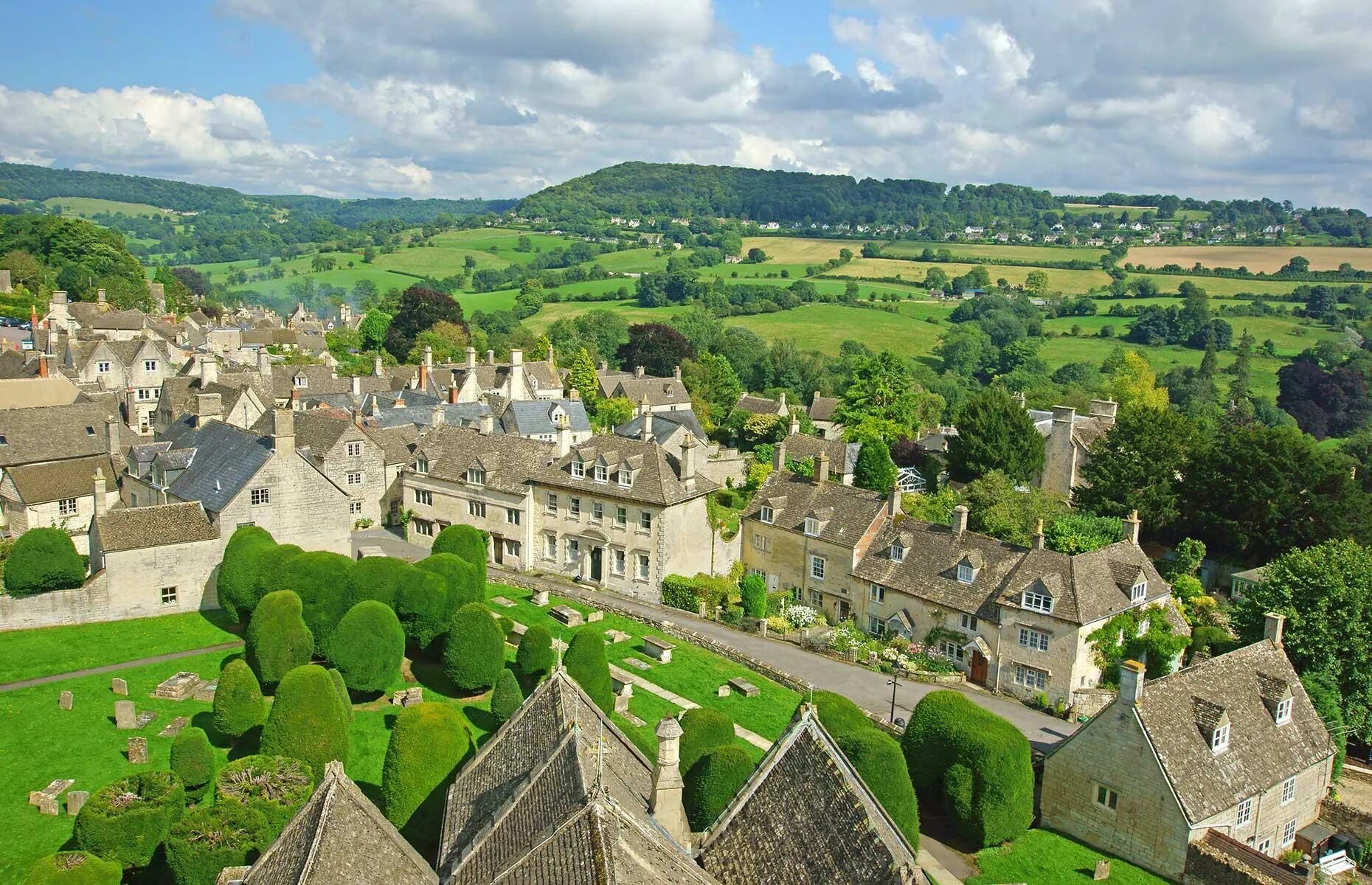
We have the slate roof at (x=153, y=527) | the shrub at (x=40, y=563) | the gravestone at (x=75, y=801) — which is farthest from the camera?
the slate roof at (x=153, y=527)

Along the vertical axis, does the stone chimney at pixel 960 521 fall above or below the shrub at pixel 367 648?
above

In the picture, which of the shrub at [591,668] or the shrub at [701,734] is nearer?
the shrub at [701,734]

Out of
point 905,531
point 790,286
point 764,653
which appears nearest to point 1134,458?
point 905,531

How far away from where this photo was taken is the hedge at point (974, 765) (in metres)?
32.5

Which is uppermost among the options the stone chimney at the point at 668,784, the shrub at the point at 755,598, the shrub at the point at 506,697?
the stone chimney at the point at 668,784

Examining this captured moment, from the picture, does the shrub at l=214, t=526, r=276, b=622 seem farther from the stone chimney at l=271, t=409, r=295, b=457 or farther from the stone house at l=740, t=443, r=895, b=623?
the stone house at l=740, t=443, r=895, b=623

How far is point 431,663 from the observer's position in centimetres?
4353

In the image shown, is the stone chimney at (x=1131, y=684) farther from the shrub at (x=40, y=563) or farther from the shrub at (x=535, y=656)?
the shrub at (x=40, y=563)

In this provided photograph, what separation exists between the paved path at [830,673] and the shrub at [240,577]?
38.4ft

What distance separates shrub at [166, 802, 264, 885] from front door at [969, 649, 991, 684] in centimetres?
3424

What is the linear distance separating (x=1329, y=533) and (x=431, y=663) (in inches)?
1926

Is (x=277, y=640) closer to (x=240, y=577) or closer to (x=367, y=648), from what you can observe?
(x=367, y=648)

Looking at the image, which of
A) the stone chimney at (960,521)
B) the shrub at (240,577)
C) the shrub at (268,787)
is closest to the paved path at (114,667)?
the shrub at (240,577)

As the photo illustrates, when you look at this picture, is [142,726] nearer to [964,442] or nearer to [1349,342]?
[964,442]
